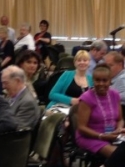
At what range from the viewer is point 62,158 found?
5430mm

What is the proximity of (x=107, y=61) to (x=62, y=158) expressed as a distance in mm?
1403

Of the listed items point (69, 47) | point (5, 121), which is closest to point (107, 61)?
point (5, 121)

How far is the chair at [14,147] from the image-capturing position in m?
4.06

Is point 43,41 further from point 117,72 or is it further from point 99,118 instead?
point 99,118

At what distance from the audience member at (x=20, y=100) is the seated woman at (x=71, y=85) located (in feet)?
5.00

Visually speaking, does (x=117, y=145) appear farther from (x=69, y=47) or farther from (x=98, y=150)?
(x=69, y=47)

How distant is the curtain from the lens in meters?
16.5

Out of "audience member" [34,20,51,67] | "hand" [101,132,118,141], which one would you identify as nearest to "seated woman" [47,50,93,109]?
"hand" [101,132,118,141]

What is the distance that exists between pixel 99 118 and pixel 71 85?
1570 mm

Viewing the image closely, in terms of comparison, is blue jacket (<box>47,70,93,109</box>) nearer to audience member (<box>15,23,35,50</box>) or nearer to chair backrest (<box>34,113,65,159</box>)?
chair backrest (<box>34,113,65,159</box>)

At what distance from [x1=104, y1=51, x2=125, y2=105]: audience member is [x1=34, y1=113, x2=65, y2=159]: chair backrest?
127 centimetres

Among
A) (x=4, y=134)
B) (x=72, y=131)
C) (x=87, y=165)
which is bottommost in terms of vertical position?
(x=87, y=165)

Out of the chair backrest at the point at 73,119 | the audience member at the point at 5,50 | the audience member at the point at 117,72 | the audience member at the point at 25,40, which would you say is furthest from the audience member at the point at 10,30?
the chair backrest at the point at 73,119

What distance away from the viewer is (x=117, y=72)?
20.6 feet
